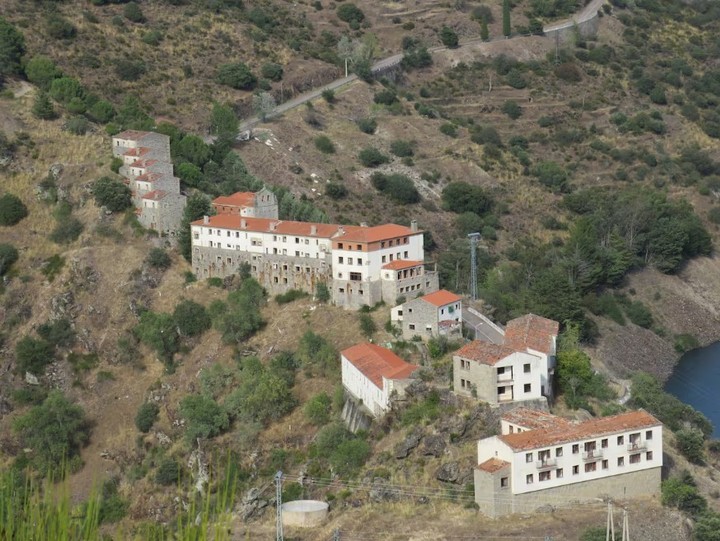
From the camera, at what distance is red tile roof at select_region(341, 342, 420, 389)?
218 feet

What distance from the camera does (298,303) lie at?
3196 inches

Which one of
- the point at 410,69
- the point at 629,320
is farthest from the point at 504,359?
the point at 410,69

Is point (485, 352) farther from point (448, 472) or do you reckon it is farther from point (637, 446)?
point (637, 446)

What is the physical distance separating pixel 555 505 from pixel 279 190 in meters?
53.3

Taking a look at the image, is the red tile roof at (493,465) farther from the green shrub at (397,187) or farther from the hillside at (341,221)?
the green shrub at (397,187)

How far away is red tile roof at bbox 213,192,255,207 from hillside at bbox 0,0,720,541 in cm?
501

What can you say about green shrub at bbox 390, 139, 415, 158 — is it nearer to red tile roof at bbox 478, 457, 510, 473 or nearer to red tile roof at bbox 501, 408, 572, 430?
red tile roof at bbox 501, 408, 572, 430

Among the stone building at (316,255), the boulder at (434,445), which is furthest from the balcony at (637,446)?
the stone building at (316,255)

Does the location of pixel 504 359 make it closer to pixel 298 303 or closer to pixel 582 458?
pixel 582 458

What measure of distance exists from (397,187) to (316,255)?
127 ft

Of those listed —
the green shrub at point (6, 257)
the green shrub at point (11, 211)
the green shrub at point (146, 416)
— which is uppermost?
the green shrub at point (11, 211)

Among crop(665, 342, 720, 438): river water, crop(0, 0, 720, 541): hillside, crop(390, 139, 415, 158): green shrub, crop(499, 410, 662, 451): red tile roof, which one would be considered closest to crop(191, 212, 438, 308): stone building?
crop(0, 0, 720, 541): hillside

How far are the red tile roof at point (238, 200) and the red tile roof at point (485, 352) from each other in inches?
1162

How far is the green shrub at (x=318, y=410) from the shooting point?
2793 inches
